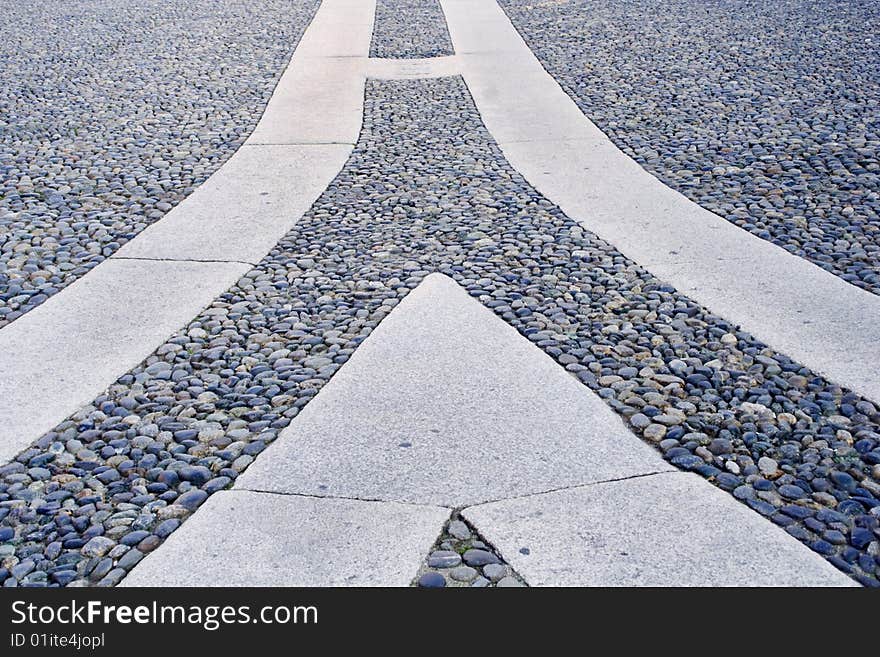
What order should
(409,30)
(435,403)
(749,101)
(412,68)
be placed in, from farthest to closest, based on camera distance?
(409,30), (412,68), (749,101), (435,403)

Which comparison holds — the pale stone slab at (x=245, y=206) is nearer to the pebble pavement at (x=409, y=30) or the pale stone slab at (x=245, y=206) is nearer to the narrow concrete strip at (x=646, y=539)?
the narrow concrete strip at (x=646, y=539)

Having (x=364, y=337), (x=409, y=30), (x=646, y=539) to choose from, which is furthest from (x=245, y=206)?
(x=409, y=30)

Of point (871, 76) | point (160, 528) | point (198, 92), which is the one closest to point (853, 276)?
point (160, 528)

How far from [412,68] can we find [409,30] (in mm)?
2276

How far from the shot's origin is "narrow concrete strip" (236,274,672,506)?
10.3 ft

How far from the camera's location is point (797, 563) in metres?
2.70

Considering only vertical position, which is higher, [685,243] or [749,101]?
[749,101]

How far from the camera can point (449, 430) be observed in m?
3.42

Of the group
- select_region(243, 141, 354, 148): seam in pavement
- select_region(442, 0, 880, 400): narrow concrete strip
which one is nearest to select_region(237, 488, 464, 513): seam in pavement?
select_region(442, 0, 880, 400): narrow concrete strip

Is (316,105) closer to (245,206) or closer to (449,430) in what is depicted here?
(245,206)

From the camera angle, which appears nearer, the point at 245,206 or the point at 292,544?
the point at 292,544

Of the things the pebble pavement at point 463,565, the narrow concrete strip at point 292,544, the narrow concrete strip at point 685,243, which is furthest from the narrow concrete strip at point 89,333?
the narrow concrete strip at point 685,243

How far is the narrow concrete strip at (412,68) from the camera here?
30.3 ft

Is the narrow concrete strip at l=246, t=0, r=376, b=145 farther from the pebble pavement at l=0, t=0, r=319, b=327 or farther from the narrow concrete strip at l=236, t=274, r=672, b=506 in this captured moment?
the narrow concrete strip at l=236, t=274, r=672, b=506
